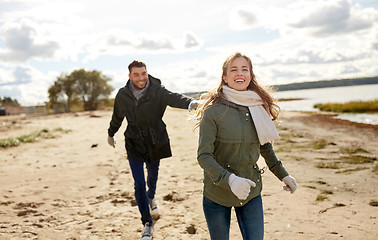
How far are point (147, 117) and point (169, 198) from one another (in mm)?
2180

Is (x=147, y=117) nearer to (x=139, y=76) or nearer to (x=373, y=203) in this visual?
(x=139, y=76)

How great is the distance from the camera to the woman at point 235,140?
2.43 m

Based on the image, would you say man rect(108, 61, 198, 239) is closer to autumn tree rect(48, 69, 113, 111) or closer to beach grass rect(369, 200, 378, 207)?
beach grass rect(369, 200, 378, 207)

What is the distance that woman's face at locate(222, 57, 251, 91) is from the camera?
8.30 ft

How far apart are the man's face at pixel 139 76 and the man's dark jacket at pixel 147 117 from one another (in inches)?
4.4

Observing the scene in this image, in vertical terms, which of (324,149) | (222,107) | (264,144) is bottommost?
(324,149)

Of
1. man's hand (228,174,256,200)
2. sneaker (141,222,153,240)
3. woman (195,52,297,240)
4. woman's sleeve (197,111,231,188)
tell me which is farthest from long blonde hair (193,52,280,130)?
sneaker (141,222,153,240)

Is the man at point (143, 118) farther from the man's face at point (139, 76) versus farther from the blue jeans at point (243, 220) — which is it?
the blue jeans at point (243, 220)

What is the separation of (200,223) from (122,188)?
2555mm

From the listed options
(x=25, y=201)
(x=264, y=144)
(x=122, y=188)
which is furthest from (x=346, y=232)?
(x=25, y=201)

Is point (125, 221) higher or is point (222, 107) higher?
point (222, 107)

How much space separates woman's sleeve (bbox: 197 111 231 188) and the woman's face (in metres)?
0.33

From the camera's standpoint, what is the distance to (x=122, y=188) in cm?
670

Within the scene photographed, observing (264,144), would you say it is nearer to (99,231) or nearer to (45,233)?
(99,231)
